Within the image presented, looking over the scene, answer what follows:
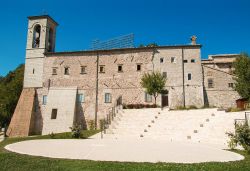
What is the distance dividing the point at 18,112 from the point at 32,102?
90.5 inches

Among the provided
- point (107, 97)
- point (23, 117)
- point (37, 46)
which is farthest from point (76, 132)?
point (37, 46)

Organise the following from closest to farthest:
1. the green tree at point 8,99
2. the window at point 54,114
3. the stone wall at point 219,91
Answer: the stone wall at point 219,91 → the window at point 54,114 → the green tree at point 8,99

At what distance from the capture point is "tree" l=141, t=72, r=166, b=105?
30.4 metres

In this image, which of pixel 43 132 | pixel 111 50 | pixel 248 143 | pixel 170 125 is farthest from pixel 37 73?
pixel 248 143

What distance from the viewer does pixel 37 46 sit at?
37562 millimetres

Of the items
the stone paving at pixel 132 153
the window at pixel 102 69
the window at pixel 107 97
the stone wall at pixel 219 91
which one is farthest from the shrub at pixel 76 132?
the stone wall at pixel 219 91

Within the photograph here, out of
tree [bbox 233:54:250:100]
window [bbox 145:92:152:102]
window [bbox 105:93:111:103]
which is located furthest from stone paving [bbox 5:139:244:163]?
window [bbox 105:93:111:103]

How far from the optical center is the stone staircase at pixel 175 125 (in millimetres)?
18295

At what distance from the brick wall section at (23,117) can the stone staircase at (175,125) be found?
14460 millimetres

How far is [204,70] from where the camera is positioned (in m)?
32.4

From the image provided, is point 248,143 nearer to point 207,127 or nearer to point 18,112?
point 207,127

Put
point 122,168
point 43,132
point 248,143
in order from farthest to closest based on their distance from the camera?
point 43,132, point 248,143, point 122,168

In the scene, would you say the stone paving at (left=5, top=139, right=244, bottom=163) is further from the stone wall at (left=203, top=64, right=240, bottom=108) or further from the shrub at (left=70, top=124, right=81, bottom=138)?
the stone wall at (left=203, top=64, right=240, bottom=108)

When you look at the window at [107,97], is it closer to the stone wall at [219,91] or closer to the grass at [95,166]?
the stone wall at [219,91]
